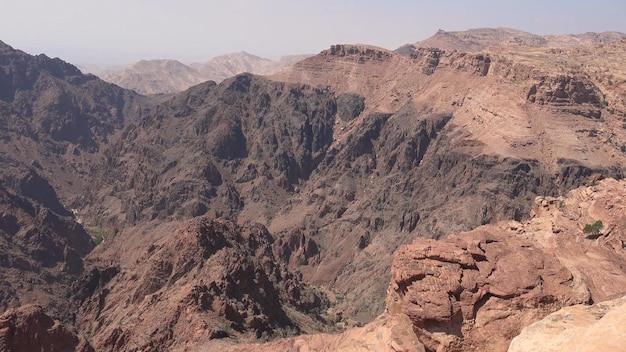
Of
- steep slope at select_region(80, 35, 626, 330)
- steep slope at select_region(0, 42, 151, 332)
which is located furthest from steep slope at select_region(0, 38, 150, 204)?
steep slope at select_region(80, 35, 626, 330)

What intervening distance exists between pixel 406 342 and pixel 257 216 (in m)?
104

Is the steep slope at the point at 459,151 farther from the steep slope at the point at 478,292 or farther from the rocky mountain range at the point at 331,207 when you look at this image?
the steep slope at the point at 478,292

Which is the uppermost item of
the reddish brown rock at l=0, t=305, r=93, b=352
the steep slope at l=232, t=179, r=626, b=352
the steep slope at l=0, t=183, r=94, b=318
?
the steep slope at l=232, t=179, r=626, b=352

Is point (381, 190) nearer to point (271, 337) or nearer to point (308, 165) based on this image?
point (308, 165)

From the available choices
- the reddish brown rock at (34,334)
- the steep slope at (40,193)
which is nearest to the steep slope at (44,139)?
the steep slope at (40,193)

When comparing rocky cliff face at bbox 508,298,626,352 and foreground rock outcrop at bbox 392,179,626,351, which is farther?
foreground rock outcrop at bbox 392,179,626,351

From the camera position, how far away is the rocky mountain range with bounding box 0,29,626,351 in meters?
28.1

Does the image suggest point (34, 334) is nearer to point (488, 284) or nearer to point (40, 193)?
point (488, 284)

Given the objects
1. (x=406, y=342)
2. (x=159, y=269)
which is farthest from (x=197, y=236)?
(x=406, y=342)

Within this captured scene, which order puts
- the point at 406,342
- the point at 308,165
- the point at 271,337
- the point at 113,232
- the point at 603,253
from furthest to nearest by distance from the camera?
the point at 308,165 → the point at 113,232 → the point at 271,337 → the point at 603,253 → the point at 406,342

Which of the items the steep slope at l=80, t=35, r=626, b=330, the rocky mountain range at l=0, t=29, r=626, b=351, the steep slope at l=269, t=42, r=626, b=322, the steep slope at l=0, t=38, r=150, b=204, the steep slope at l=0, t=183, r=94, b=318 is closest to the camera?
the rocky mountain range at l=0, t=29, r=626, b=351

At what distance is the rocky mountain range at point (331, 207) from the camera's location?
92.2 feet

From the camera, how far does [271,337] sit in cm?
4991

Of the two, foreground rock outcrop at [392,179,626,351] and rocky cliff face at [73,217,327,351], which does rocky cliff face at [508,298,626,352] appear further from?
rocky cliff face at [73,217,327,351]
